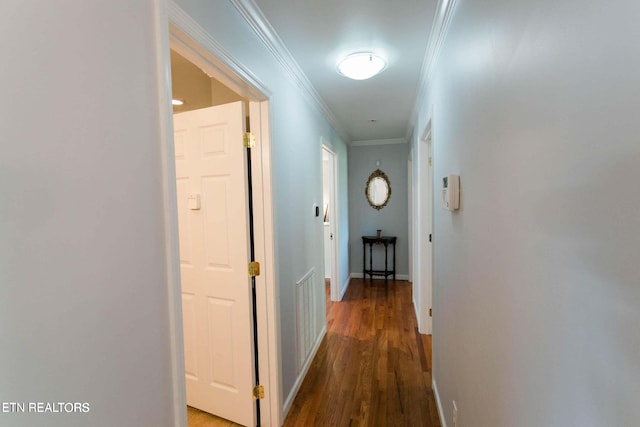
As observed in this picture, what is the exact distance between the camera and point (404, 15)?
1.59 metres

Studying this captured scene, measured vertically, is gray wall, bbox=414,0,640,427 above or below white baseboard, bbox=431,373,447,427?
above

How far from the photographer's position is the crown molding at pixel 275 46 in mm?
Answer: 1444

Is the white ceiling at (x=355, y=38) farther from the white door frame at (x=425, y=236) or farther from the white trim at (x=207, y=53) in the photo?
the white door frame at (x=425, y=236)

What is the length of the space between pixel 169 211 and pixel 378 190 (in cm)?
451

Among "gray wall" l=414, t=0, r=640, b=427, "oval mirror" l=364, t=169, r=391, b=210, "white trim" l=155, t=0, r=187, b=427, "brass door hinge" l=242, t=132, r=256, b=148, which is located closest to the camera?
"gray wall" l=414, t=0, r=640, b=427

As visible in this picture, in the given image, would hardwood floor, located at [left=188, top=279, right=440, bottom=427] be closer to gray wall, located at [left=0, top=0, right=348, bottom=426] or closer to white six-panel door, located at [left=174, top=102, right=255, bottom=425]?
white six-panel door, located at [left=174, top=102, right=255, bottom=425]

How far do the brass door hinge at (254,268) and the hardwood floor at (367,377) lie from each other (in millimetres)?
1044

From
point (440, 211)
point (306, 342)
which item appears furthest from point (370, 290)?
point (440, 211)

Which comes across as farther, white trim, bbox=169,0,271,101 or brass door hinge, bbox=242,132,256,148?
brass door hinge, bbox=242,132,256,148

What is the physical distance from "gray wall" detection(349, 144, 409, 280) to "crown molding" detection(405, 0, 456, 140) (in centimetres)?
246

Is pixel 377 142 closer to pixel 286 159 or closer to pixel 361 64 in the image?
pixel 361 64

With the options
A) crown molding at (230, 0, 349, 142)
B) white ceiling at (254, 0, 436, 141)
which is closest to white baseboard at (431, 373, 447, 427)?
white ceiling at (254, 0, 436, 141)

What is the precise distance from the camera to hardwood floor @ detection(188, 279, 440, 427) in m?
1.96

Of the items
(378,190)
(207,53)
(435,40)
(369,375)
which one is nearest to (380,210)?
(378,190)
